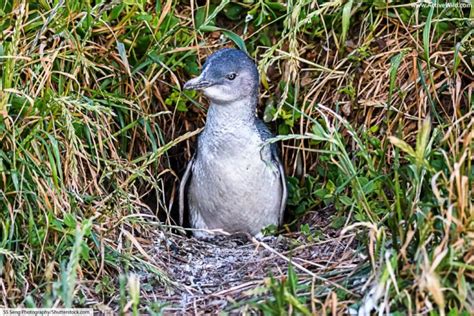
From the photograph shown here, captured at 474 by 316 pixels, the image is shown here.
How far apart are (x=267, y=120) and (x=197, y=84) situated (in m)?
0.84

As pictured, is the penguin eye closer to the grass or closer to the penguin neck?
the penguin neck

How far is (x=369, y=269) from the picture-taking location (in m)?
4.48

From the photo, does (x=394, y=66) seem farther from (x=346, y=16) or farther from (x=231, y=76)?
(x=231, y=76)

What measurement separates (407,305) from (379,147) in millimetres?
1960

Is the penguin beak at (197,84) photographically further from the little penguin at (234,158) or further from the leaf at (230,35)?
the leaf at (230,35)

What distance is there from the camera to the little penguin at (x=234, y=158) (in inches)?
248

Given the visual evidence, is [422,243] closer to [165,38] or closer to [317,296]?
[317,296]

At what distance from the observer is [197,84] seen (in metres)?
6.03

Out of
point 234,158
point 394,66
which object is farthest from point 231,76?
point 394,66

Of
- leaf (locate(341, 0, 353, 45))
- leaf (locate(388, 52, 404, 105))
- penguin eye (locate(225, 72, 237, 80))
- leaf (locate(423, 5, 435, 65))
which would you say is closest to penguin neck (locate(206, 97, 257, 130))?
penguin eye (locate(225, 72, 237, 80))

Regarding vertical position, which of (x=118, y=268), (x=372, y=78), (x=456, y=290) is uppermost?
(x=372, y=78)

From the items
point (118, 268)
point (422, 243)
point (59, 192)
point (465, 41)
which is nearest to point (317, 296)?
point (422, 243)

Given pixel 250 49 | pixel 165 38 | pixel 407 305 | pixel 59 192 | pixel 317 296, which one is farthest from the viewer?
pixel 250 49

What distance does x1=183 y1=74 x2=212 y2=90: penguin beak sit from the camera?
236 inches
